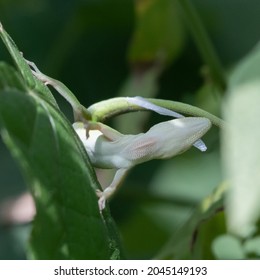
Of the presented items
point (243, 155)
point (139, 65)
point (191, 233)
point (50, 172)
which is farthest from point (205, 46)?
Answer: point (243, 155)

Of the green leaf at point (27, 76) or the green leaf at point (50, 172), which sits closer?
the green leaf at point (50, 172)

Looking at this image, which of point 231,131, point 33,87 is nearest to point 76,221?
point 33,87

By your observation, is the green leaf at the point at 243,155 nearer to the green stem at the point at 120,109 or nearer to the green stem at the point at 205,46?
the green stem at the point at 120,109

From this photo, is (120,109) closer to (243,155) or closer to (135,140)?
(135,140)

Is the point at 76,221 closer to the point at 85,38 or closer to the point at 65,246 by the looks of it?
the point at 65,246

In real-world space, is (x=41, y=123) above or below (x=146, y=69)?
above

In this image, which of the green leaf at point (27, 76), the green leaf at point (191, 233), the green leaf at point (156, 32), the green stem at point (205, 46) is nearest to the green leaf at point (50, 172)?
the green leaf at point (27, 76)
